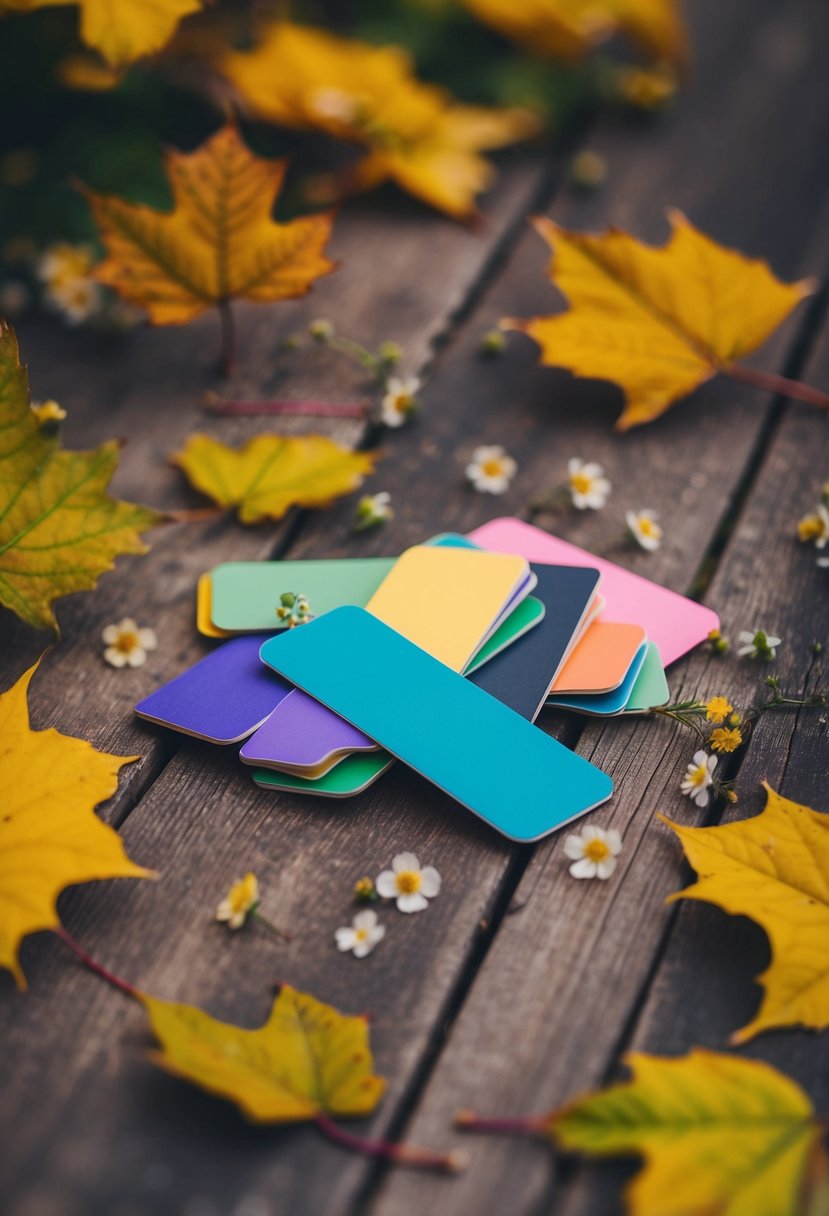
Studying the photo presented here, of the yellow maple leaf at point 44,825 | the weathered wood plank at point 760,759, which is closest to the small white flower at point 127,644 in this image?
the yellow maple leaf at point 44,825

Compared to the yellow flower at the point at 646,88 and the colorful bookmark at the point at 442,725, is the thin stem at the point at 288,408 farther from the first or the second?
the yellow flower at the point at 646,88

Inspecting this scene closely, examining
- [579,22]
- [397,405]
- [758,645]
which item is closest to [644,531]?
[758,645]

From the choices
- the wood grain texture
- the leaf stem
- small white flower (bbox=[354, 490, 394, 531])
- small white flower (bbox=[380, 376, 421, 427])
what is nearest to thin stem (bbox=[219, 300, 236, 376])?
the wood grain texture

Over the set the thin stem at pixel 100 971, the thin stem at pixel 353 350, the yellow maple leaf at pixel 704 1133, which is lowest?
the thin stem at pixel 100 971

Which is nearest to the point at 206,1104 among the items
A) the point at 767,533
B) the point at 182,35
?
the point at 767,533

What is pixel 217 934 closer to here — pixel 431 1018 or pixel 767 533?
pixel 431 1018

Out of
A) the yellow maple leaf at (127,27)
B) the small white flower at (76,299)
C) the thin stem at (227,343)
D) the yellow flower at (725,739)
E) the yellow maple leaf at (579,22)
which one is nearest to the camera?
the yellow flower at (725,739)
